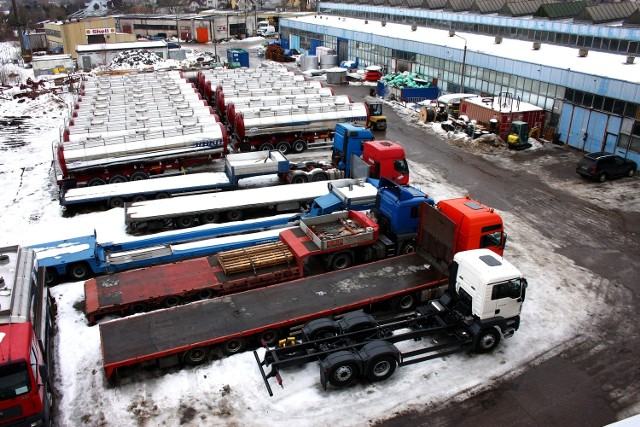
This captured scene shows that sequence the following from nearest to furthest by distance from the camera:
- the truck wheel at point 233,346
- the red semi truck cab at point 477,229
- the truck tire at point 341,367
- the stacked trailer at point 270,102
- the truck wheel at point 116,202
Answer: the truck tire at point 341,367 < the truck wheel at point 233,346 < the red semi truck cab at point 477,229 < the truck wheel at point 116,202 < the stacked trailer at point 270,102

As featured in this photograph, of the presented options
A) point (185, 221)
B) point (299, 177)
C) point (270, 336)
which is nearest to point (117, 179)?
point (185, 221)

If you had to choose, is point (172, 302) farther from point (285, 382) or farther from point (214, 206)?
point (214, 206)

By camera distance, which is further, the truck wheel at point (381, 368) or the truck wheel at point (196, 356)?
the truck wheel at point (196, 356)

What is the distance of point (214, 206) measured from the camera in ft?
65.0

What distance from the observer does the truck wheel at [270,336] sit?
42.3 feet

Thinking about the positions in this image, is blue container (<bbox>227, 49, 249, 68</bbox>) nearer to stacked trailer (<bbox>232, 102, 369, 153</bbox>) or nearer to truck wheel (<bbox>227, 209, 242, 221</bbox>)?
stacked trailer (<bbox>232, 102, 369, 153</bbox>)

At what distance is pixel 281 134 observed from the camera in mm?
29359

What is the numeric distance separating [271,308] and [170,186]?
10.8 meters

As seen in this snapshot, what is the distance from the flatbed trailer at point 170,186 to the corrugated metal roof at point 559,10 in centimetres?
3787

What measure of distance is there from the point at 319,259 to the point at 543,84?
74.2 feet

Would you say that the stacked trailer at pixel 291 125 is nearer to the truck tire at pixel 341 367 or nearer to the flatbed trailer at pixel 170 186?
the flatbed trailer at pixel 170 186

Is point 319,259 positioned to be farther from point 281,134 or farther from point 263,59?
point 263,59

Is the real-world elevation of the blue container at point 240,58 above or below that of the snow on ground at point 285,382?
above

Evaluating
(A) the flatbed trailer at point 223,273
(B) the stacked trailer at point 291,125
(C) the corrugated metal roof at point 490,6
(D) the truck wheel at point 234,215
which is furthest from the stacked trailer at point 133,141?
(C) the corrugated metal roof at point 490,6
